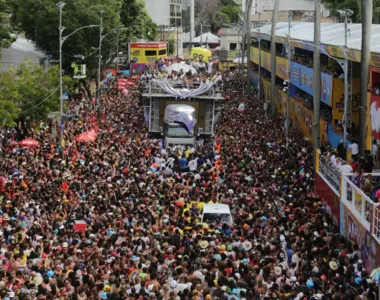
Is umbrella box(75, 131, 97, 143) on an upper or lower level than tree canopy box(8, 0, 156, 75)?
lower

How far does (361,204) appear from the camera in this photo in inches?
901

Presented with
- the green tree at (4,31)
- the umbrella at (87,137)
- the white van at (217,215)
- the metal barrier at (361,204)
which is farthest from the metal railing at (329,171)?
the green tree at (4,31)

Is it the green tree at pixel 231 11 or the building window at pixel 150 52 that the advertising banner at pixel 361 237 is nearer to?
the building window at pixel 150 52

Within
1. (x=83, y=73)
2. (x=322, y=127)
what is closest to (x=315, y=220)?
(x=322, y=127)

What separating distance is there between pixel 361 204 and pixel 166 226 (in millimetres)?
5035

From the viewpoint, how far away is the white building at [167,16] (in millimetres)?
127725

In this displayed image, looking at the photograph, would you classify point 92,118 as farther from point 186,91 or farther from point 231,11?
point 231,11

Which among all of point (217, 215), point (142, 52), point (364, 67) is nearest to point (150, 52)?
point (142, 52)

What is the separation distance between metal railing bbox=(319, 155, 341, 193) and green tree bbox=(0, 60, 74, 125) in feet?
49.7

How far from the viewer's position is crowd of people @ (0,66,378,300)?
17891 mm

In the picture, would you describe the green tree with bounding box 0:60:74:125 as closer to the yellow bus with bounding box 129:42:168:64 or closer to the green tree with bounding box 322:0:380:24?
the green tree with bounding box 322:0:380:24

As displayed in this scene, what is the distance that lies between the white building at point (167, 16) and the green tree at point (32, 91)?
74.5m

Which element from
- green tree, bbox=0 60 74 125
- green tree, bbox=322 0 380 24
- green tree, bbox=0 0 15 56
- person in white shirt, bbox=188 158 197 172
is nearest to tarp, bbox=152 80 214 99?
green tree, bbox=0 60 74 125

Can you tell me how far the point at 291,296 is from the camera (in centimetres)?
1717
